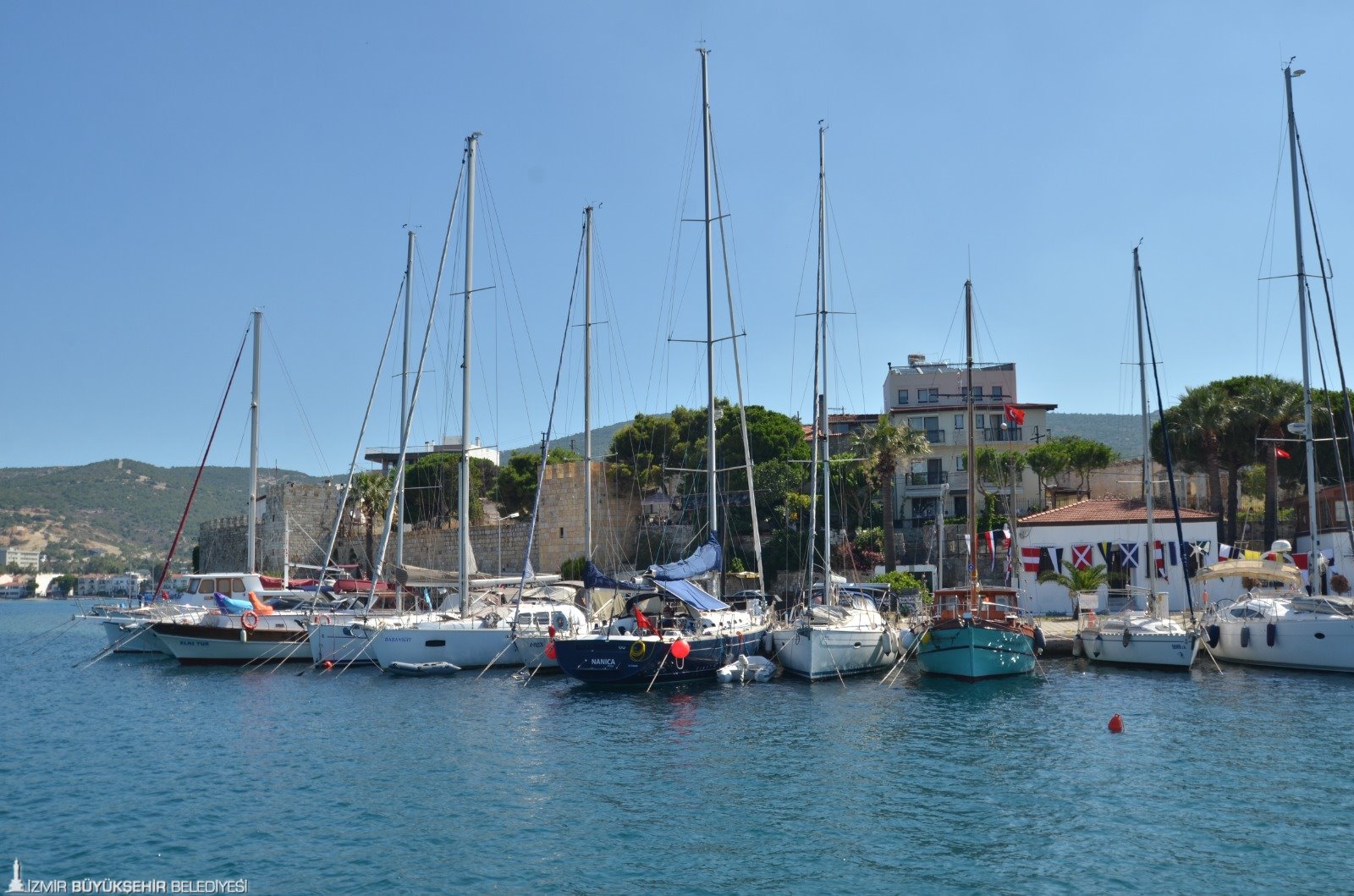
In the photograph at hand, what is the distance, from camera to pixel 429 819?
16594 mm

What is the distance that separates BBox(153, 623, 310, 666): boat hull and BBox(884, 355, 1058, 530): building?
107ft

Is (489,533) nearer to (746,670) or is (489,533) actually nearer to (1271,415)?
(746,670)

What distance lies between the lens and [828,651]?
3119cm

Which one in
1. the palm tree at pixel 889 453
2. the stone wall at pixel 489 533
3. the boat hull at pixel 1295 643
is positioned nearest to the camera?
the boat hull at pixel 1295 643

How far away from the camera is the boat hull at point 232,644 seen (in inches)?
1501

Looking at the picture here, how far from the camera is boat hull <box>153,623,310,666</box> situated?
38.1 metres

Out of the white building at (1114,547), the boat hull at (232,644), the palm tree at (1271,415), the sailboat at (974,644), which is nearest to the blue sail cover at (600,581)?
the sailboat at (974,644)

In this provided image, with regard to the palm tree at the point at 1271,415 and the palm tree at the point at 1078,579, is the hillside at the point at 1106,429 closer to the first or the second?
the palm tree at the point at 1271,415

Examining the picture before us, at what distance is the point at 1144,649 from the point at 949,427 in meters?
33.4

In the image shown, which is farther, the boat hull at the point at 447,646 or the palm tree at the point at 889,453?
the palm tree at the point at 889,453

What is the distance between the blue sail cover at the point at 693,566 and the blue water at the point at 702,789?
3544 millimetres

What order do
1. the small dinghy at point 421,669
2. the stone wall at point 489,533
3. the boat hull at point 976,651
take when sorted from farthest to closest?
the stone wall at point 489,533, the small dinghy at point 421,669, the boat hull at point 976,651

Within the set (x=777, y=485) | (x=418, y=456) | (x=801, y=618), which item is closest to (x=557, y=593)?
(x=801, y=618)

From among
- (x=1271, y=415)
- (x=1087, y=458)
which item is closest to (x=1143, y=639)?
(x=1271, y=415)
